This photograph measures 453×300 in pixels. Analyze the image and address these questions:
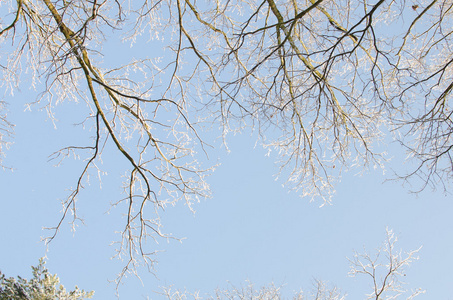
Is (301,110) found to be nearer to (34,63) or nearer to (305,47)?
(305,47)

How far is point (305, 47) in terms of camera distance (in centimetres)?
548

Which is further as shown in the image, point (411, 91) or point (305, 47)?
point (305, 47)

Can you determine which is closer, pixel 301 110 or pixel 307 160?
pixel 301 110

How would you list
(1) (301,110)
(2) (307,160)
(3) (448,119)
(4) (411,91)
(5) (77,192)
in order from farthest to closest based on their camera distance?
(2) (307,160), (5) (77,192), (1) (301,110), (4) (411,91), (3) (448,119)

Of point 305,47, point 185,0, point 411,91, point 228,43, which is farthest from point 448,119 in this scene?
point 185,0

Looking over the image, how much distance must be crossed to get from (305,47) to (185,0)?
1549 millimetres

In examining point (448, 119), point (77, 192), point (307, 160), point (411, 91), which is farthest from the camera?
point (307, 160)

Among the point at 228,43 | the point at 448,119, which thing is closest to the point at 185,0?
the point at 228,43

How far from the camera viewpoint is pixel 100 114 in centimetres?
502

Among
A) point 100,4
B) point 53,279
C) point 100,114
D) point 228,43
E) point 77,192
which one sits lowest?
point 53,279

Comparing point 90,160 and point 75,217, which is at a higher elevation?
point 90,160

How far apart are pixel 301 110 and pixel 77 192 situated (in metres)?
2.74

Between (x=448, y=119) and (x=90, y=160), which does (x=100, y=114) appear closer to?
(x=90, y=160)

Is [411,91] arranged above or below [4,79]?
below
